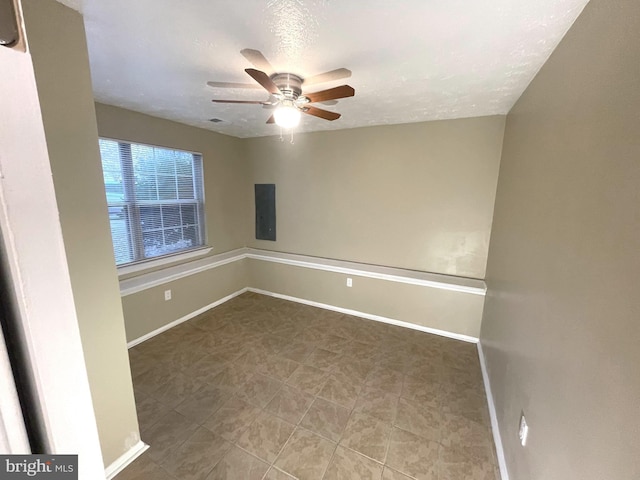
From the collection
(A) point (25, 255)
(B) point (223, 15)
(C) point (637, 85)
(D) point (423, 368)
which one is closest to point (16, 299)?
(A) point (25, 255)

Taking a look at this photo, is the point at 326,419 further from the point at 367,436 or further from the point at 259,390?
the point at 259,390

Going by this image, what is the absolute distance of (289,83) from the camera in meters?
1.76

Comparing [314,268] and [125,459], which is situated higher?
[314,268]

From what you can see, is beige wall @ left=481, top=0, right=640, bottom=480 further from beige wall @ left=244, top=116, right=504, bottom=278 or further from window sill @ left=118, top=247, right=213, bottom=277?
window sill @ left=118, top=247, right=213, bottom=277

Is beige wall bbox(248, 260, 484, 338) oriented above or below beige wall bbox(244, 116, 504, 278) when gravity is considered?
below

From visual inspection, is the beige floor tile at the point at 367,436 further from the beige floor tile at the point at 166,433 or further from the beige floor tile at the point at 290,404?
the beige floor tile at the point at 166,433

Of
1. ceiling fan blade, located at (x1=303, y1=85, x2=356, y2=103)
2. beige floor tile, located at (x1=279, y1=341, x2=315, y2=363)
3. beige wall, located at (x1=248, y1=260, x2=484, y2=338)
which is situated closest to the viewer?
ceiling fan blade, located at (x1=303, y1=85, x2=356, y2=103)

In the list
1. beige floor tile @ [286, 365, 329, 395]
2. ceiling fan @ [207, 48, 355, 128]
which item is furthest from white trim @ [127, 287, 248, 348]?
ceiling fan @ [207, 48, 355, 128]

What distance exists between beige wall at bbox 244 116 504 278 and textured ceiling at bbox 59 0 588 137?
0.65 meters

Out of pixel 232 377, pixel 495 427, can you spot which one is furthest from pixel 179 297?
pixel 495 427

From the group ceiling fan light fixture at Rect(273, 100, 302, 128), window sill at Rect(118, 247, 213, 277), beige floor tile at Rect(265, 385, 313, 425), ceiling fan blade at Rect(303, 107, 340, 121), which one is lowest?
beige floor tile at Rect(265, 385, 313, 425)

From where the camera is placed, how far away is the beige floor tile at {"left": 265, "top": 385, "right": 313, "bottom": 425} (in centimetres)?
196

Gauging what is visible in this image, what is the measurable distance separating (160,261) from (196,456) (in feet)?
6.96

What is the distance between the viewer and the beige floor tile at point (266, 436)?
1.69 meters
